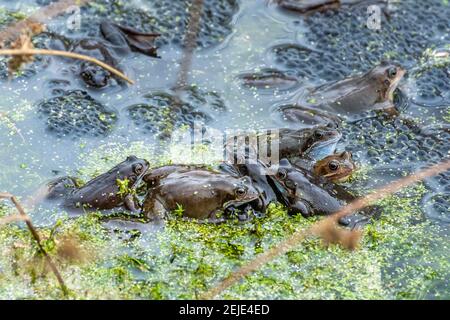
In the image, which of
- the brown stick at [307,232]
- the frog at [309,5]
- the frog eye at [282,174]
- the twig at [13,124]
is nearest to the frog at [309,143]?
the frog eye at [282,174]

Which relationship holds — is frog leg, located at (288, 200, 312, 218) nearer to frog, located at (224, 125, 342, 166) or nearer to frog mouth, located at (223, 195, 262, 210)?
frog mouth, located at (223, 195, 262, 210)

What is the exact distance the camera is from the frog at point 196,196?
4.60 meters

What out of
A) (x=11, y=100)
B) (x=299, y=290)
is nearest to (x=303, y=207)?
(x=299, y=290)

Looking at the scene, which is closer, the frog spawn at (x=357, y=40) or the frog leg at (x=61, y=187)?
the frog leg at (x=61, y=187)

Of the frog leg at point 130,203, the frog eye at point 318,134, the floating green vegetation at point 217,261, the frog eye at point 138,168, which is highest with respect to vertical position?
the frog eye at point 318,134

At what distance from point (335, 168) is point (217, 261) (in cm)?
104

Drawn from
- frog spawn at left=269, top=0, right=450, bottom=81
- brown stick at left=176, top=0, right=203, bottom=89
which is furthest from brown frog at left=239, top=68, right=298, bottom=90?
brown stick at left=176, top=0, right=203, bottom=89

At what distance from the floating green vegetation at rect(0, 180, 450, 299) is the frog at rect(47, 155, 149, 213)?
4.0 inches

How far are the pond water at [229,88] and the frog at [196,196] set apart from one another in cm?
14

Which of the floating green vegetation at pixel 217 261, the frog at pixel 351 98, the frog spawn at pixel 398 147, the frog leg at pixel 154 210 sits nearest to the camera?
the floating green vegetation at pixel 217 261

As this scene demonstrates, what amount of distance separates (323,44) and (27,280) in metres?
3.07

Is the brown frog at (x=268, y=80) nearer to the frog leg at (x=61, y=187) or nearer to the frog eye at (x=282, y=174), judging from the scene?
the frog eye at (x=282, y=174)

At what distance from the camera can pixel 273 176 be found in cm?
481

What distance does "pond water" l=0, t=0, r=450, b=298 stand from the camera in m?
5.02
